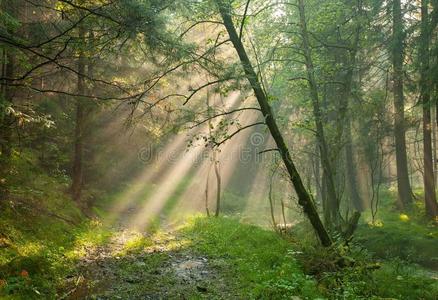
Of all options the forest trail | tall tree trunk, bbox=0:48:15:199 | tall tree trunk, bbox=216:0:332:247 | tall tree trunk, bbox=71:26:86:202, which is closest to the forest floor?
the forest trail

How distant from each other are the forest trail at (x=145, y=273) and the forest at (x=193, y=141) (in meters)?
0.07

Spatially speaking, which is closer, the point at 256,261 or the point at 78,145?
the point at 256,261

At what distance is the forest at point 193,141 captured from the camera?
29.8 ft

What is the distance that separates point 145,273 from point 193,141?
5.93 metres

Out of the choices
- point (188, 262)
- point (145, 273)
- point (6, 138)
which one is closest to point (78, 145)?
point (6, 138)

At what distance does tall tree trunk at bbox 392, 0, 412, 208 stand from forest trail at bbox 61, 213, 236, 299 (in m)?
11.6

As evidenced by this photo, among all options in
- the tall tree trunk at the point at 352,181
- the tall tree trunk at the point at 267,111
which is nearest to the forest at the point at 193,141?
the tall tree trunk at the point at 267,111

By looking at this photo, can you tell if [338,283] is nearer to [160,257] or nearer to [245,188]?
[160,257]

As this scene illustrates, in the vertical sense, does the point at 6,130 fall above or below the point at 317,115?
below

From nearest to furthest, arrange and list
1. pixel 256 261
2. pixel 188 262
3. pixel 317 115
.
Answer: pixel 256 261 < pixel 188 262 < pixel 317 115

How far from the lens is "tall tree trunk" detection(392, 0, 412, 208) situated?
711 inches

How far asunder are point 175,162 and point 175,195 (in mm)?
7992

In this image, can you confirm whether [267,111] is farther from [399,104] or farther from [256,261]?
[399,104]

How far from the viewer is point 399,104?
19562 millimetres
